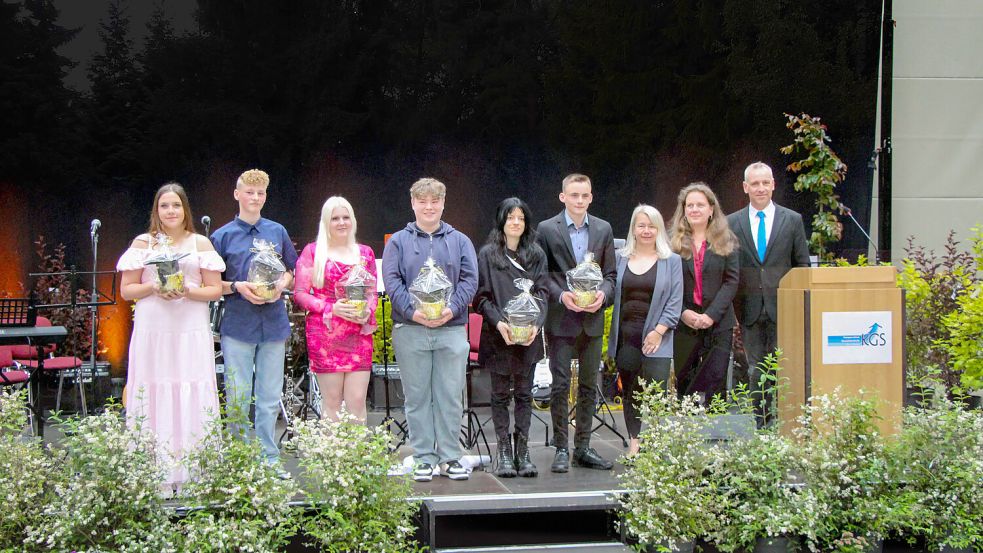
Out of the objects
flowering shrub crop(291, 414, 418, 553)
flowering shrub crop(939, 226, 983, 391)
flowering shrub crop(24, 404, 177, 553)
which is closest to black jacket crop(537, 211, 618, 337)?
flowering shrub crop(291, 414, 418, 553)

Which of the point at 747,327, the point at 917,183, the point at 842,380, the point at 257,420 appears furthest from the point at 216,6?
the point at 917,183

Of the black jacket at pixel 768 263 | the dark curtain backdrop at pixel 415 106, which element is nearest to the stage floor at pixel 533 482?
the black jacket at pixel 768 263

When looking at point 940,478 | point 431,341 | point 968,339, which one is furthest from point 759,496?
point 968,339

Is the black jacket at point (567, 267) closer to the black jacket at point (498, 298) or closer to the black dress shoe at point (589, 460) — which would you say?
the black jacket at point (498, 298)

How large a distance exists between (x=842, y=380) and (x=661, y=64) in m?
4.11

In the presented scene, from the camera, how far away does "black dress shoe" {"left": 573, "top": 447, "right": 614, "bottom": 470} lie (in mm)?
4875

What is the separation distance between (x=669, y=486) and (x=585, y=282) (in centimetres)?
123

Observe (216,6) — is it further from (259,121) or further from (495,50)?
(495,50)

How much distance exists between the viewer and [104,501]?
3605 millimetres

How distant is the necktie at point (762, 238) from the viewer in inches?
207

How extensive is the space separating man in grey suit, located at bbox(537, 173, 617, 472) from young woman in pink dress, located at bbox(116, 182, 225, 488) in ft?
5.70

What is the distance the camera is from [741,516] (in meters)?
3.96

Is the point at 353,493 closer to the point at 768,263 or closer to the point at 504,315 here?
the point at 504,315

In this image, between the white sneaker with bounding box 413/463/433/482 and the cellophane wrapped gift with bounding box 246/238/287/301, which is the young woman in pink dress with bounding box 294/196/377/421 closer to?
the cellophane wrapped gift with bounding box 246/238/287/301
